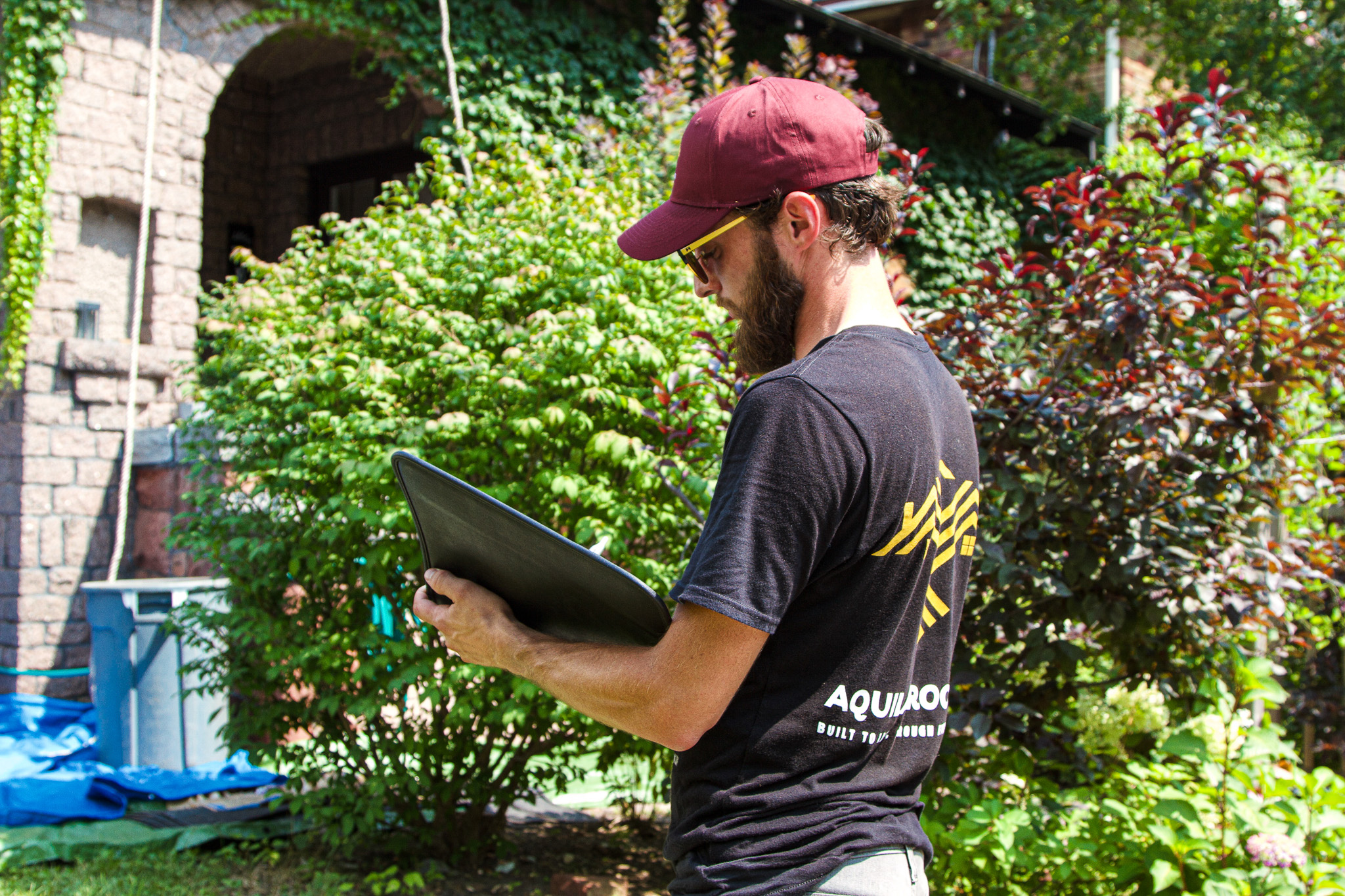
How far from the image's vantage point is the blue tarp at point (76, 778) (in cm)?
432

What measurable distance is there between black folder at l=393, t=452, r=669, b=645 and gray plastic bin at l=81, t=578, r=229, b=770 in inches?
146

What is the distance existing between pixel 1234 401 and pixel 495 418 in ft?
7.00

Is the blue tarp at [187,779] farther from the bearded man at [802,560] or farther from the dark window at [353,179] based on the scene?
the dark window at [353,179]

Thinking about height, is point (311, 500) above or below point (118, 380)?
below

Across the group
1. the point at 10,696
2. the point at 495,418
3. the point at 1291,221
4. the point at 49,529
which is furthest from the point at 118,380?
the point at 1291,221

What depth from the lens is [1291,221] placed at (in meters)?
3.26

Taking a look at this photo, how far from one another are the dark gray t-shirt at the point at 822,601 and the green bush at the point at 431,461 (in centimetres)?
189

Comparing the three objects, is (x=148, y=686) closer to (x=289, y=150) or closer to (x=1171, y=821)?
(x=1171, y=821)

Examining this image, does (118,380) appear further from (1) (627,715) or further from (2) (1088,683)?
(1) (627,715)

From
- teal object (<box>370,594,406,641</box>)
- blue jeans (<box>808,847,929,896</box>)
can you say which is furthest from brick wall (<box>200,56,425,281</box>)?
blue jeans (<box>808,847,929,896</box>)

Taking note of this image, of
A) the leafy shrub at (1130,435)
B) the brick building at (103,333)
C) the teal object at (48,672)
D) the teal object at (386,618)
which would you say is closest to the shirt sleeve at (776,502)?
the leafy shrub at (1130,435)

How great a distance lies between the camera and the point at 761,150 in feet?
3.99

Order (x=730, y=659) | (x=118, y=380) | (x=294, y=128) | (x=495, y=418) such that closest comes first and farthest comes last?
(x=730, y=659) → (x=495, y=418) → (x=118, y=380) → (x=294, y=128)

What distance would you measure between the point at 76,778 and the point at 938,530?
4583 millimetres
